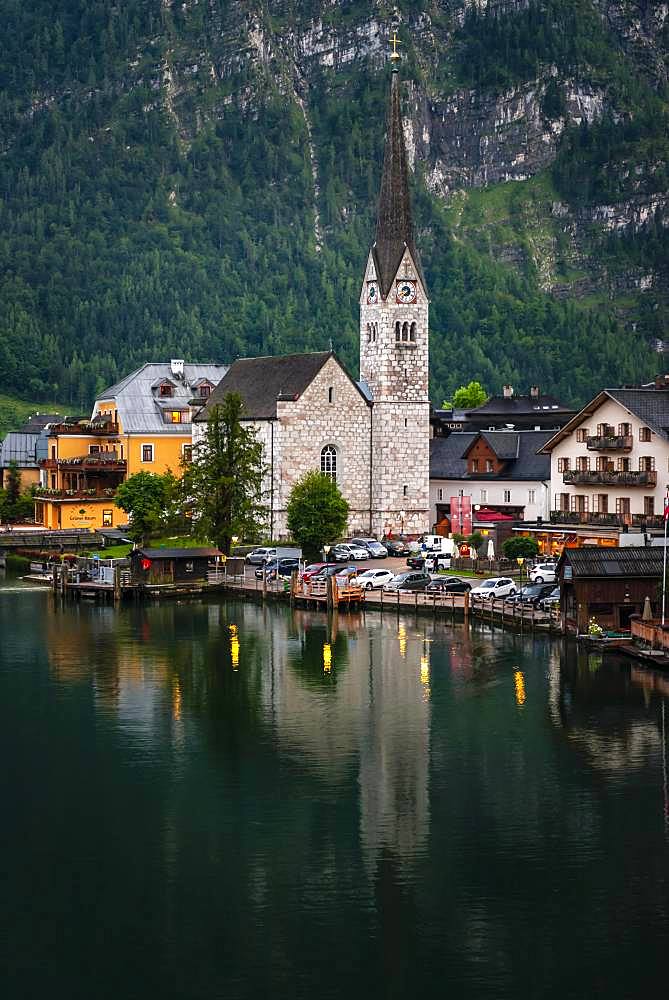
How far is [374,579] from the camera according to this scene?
293 feet

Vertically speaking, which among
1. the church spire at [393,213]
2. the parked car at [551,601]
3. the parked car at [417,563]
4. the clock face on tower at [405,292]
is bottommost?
the parked car at [551,601]

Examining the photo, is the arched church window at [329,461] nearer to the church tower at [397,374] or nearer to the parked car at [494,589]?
the church tower at [397,374]

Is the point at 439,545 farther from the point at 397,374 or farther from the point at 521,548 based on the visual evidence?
the point at 397,374

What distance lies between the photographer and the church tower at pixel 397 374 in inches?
4392

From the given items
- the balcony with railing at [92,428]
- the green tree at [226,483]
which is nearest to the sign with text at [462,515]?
the green tree at [226,483]

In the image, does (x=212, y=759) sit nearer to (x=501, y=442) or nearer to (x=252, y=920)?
(x=252, y=920)

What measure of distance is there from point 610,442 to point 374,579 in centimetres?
1429

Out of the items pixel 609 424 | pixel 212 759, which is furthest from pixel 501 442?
pixel 212 759

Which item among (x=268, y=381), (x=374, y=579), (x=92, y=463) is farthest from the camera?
(x=92, y=463)

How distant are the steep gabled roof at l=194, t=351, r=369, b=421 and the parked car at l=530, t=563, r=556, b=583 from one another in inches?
1051

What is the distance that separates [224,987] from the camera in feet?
117

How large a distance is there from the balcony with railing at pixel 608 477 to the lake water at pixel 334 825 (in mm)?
22323

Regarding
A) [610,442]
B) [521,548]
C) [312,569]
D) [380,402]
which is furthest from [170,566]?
[610,442]

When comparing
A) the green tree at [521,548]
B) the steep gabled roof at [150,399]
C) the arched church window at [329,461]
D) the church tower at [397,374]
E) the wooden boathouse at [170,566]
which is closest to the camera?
the green tree at [521,548]
